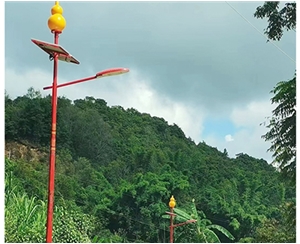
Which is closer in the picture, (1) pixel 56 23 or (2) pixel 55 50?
(2) pixel 55 50

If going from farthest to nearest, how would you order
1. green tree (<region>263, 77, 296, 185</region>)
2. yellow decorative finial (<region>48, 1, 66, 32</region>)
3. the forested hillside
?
the forested hillside, green tree (<region>263, 77, 296, 185</region>), yellow decorative finial (<region>48, 1, 66, 32</region>)

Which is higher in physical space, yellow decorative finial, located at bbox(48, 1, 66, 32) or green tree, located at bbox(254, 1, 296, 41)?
green tree, located at bbox(254, 1, 296, 41)

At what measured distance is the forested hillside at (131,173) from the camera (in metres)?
20.8

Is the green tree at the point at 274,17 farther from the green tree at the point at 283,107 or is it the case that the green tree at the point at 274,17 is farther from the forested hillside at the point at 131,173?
the forested hillside at the point at 131,173

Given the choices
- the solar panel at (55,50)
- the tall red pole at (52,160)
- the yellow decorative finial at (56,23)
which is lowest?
the tall red pole at (52,160)

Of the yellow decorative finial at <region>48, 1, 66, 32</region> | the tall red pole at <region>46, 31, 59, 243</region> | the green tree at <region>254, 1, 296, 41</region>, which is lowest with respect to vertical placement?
the tall red pole at <region>46, 31, 59, 243</region>

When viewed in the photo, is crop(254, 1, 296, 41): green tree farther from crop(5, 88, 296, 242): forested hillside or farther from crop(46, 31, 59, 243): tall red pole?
crop(5, 88, 296, 242): forested hillside

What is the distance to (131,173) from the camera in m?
25.4

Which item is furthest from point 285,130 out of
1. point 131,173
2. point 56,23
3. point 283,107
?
point 131,173

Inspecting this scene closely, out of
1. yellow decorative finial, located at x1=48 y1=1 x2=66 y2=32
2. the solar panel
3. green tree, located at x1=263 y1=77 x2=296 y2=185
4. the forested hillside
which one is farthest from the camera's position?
the forested hillside

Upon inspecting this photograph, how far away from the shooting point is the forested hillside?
20766 mm

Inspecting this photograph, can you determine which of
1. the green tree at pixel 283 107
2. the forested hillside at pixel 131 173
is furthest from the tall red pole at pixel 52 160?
the forested hillside at pixel 131 173

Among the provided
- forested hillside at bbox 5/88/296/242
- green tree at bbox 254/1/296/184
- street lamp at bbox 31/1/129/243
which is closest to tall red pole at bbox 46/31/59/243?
street lamp at bbox 31/1/129/243

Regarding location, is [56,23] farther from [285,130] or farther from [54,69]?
[285,130]
